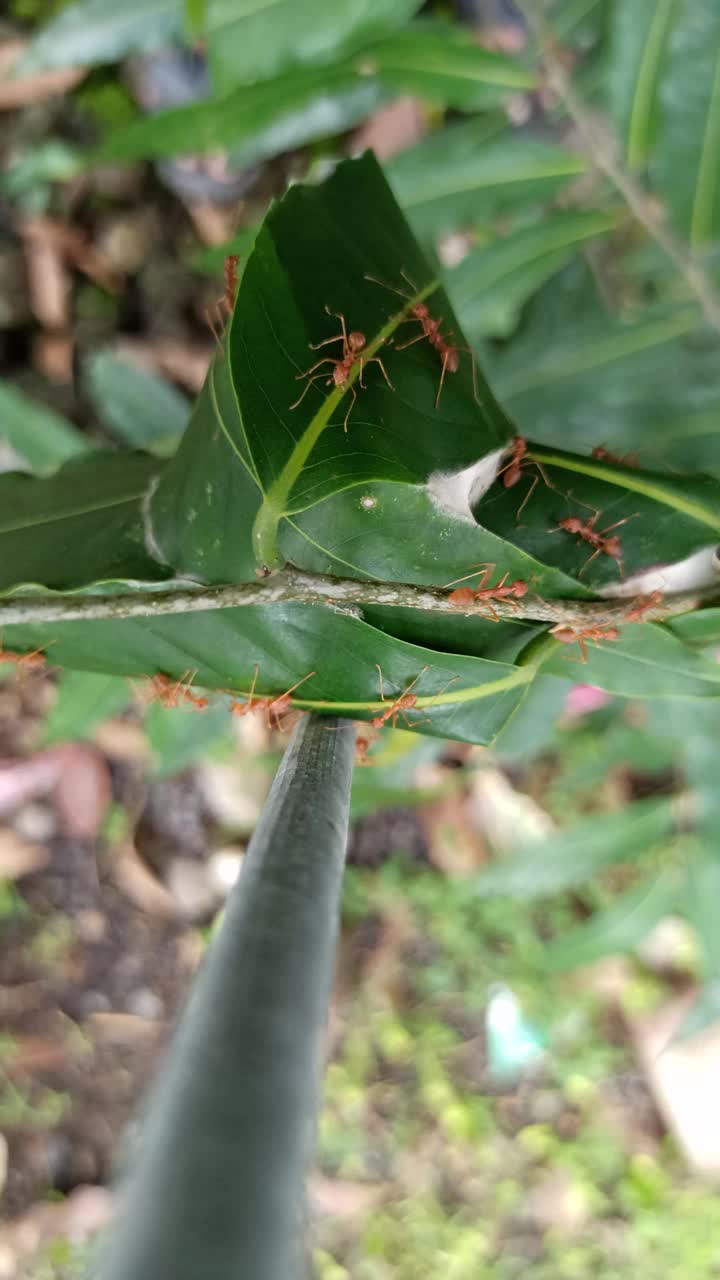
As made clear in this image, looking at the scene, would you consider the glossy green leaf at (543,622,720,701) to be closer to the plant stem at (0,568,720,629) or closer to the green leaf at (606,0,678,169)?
the plant stem at (0,568,720,629)

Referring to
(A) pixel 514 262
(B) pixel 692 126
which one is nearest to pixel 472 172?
(A) pixel 514 262

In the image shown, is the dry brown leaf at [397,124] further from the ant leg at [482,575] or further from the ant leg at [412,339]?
the ant leg at [482,575]

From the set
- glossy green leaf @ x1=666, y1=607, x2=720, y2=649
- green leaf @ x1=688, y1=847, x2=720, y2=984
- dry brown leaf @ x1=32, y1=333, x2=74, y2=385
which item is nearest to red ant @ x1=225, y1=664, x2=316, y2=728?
glossy green leaf @ x1=666, y1=607, x2=720, y2=649

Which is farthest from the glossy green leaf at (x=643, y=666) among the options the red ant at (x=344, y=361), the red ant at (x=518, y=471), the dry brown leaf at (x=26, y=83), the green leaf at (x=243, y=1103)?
the dry brown leaf at (x=26, y=83)

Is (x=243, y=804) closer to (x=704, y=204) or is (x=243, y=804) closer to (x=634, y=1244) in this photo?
(x=634, y=1244)

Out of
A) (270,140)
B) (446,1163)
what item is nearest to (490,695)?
(270,140)

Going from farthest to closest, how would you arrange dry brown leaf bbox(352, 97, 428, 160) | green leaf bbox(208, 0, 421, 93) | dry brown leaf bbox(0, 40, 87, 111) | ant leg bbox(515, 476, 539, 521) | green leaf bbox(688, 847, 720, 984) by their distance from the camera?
dry brown leaf bbox(0, 40, 87, 111) < dry brown leaf bbox(352, 97, 428, 160) < green leaf bbox(688, 847, 720, 984) < green leaf bbox(208, 0, 421, 93) < ant leg bbox(515, 476, 539, 521)
